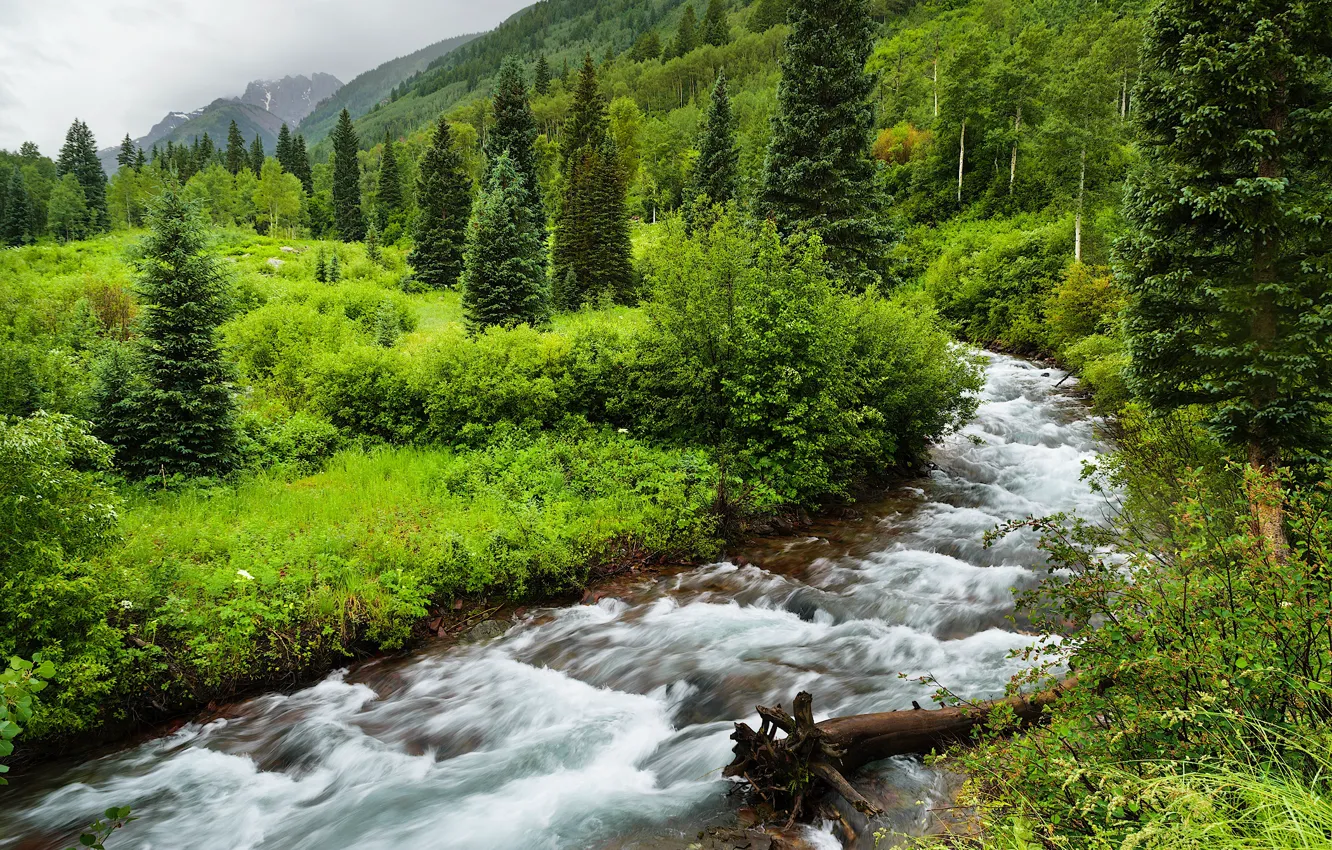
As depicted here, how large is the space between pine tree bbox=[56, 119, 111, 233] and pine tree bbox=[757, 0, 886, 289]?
90.1 m

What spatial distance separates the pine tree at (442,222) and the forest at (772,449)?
37.2ft

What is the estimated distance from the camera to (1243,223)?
9.29 metres

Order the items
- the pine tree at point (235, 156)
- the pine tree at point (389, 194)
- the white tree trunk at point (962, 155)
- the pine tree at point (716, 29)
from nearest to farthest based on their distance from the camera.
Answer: the white tree trunk at point (962, 155)
the pine tree at point (389, 194)
the pine tree at point (235, 156)
the pine tree at point (716, 29)

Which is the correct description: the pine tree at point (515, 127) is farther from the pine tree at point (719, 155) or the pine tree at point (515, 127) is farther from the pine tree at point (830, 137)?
the pine tree at point (830, 137)

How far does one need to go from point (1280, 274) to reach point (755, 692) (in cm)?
964

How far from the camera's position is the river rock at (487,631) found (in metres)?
9.56

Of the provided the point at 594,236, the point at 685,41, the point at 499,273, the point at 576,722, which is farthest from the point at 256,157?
the point at 576,722

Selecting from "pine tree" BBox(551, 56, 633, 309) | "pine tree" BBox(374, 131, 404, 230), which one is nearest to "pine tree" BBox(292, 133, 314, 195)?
"pine tree" BBox(374, 131, 404, 230)

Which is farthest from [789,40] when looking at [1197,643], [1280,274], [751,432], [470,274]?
[1197,643]

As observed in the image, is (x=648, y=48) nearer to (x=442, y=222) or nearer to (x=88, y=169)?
(x=88, y=169)

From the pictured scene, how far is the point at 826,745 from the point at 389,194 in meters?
87.0

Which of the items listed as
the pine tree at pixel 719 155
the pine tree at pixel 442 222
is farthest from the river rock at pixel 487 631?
the pine tree at pixel 719 155

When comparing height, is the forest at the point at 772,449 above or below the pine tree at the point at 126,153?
below

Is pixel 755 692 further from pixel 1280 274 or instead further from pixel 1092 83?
pixel 1092 83
